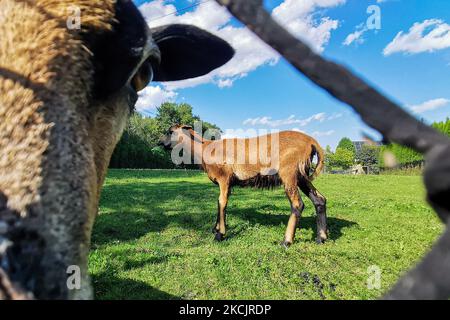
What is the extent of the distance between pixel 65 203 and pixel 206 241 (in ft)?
22.1

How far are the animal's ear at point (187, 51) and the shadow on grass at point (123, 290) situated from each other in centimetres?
283

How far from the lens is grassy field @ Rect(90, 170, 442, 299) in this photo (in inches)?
191

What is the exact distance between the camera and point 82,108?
1.59m

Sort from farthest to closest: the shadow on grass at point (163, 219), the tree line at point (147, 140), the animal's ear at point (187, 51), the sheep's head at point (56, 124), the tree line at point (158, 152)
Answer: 1. the tree line at point (147, 140)
2. the tree line at point (158, 152)
3. the shadow on grass at point (163, 219)
4. the animal's ear at point (187, 51)
5. the sheep's head at point (56, 124)

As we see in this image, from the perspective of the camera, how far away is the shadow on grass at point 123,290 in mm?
4480

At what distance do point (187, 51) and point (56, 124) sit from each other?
53.0 inches

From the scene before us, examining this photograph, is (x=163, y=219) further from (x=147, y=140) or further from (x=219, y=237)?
(x=147, y=140)

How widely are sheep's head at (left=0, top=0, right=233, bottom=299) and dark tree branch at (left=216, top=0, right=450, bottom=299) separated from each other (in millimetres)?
879

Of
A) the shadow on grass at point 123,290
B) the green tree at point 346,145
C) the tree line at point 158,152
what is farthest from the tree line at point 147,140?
the green tree at point 346,145

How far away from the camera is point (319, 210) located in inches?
316

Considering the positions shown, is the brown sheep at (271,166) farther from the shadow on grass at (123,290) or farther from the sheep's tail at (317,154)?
the shadow on grass at (123,290)

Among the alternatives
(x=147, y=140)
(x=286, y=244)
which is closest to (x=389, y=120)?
(x=286, y=244)

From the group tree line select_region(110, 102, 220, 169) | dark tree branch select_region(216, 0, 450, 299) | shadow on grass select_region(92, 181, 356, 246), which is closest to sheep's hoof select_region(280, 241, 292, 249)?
shadow on grass select_region(92, 181, 356, 246)
